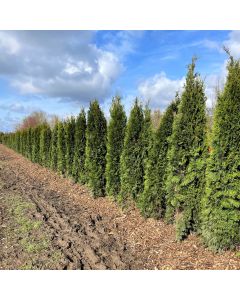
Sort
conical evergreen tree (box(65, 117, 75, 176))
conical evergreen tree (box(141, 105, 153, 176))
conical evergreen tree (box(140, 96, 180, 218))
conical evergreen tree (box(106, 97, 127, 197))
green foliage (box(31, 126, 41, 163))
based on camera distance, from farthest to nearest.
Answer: green foliage (box(31, 126, 41, 163)), conical evergreen tree (box(65, 117, 75, 176)), conical evergreen tree (box(106, 97, 127, 197)), conical evergreen tree (box(141, 105, 153, 176)), conical evergreen tree (box(140, 96, 180, 218))

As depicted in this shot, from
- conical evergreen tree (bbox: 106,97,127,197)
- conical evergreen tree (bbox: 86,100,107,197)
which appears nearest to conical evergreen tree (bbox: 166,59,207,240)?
conical evergreen tree (bbox: 106,97,127,197)

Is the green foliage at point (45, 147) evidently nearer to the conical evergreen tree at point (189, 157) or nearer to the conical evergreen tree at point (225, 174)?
the conical evergreen tree at point (189, 157)

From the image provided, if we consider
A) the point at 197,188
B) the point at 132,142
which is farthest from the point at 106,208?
the point at 197,188

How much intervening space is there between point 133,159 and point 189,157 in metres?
2.66

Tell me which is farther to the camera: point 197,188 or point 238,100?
point 197,188

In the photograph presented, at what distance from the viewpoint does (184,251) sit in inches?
260

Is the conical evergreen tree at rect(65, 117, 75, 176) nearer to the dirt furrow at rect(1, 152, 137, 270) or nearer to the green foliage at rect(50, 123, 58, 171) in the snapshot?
the green foliage at rect(50, 123, 58, 171)

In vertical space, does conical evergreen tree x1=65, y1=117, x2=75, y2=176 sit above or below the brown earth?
above

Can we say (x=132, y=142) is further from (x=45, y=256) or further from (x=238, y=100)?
(x=45, y=256)

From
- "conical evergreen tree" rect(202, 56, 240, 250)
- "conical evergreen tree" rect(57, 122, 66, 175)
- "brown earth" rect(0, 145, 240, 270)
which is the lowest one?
"brown earth" rect(0, 145, 240, 270)

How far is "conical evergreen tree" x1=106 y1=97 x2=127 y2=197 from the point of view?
35.5ft

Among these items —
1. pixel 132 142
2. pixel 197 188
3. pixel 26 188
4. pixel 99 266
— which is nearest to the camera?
pixel 99 266

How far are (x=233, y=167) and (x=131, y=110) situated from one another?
4.42 metres

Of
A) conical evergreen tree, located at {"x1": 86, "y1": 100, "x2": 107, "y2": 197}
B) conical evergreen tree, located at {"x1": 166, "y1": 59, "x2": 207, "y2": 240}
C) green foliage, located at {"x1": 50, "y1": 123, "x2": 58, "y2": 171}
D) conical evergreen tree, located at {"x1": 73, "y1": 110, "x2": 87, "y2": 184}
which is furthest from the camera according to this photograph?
green foliage, located at {"x1": 50, "y1": 123, "x2": 58, "y2": 171}
